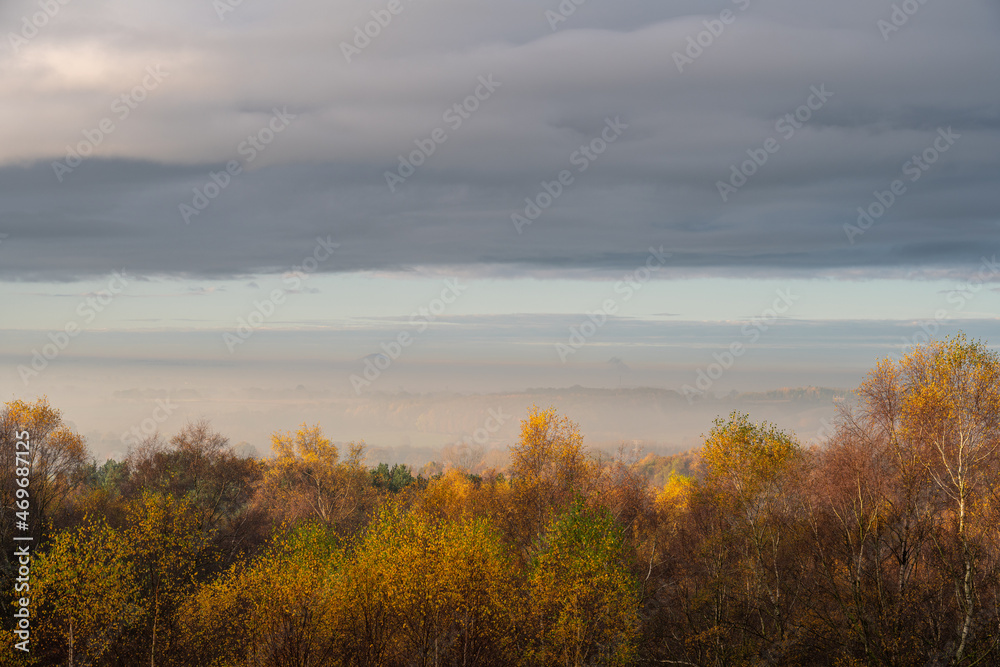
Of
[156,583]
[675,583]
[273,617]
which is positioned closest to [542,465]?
[675,583]

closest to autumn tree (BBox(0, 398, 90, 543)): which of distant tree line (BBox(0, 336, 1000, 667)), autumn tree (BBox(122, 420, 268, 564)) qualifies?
distant tree line (BBox(0, 336, 1000, 667))

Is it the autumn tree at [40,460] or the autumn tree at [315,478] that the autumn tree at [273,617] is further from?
the autumn tree at [315,478]

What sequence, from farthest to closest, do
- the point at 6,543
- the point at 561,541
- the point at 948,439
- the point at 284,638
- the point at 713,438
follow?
1. the point at 6,543
2. the point at 713,438
3. the point at 561,541
4. the point at 948,439
5. the point at 284,638

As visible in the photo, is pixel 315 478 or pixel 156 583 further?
pixel 315 478

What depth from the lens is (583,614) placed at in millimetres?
50906

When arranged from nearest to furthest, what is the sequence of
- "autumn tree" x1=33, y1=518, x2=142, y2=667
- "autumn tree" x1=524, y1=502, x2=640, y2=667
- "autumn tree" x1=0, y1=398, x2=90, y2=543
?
"autumn tree" x1=524, y1=502, x2=640, y2=667 < "autumn tree" x1=33, y1=518, x2=142, y2=667 < "autumn tree" x1=0, y1=398, x2=90, y2=543

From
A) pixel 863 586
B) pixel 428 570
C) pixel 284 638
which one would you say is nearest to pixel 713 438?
pixel 863 586

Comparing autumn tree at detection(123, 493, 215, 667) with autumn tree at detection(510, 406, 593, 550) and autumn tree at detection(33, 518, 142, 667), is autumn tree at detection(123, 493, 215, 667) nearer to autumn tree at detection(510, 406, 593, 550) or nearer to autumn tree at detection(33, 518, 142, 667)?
autumn tree at detection(33, 518, 142, 667)

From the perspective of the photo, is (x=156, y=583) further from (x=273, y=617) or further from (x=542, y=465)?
(x=542, y=465)

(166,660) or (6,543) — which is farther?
(6,543)

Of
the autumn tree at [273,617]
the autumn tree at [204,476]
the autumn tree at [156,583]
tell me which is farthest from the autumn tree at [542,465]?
the autumn tree at [204,476]

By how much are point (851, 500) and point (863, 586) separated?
669 cm

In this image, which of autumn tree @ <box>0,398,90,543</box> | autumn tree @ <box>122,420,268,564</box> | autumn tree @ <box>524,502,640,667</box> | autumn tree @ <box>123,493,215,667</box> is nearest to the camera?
autumn tree @ <box>524,502,640,667</box>

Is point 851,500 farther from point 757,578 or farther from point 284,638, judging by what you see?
point 284,638
